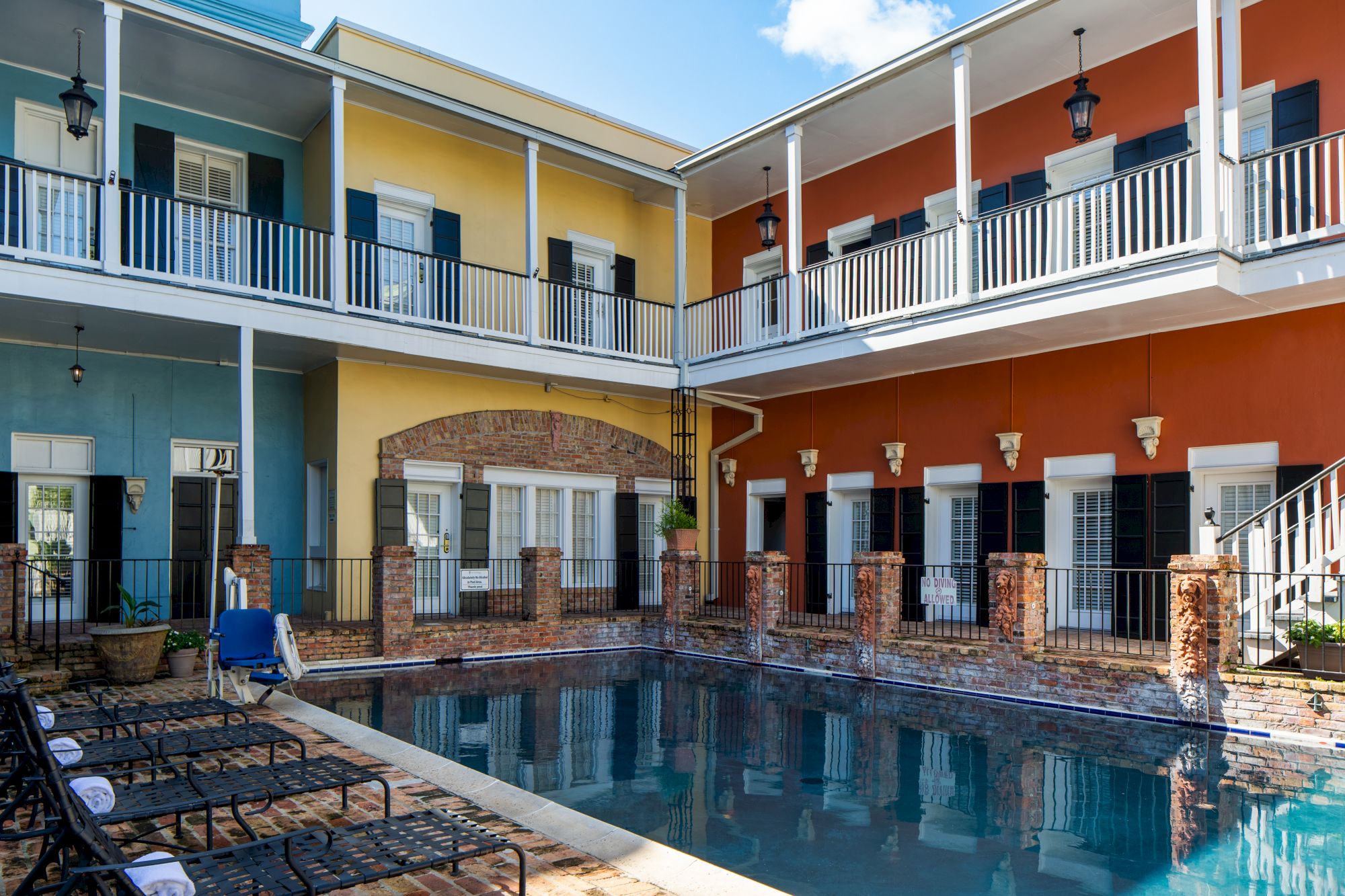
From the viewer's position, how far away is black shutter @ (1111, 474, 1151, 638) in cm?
1128

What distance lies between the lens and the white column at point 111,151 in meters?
10.3

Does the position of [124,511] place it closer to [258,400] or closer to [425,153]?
[258,400]

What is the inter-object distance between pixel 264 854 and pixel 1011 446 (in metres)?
11.0

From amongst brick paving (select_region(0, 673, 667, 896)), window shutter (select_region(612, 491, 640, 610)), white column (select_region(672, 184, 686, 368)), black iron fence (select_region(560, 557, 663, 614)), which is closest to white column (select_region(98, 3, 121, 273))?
brick paving (select_region(0, 673, 667, 896))

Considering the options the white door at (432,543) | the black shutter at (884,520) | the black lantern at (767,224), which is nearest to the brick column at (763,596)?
the black shutter at (884,520)

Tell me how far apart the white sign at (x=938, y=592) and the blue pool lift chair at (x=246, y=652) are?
722cm

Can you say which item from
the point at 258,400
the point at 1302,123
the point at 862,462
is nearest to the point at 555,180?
the point at 258,400

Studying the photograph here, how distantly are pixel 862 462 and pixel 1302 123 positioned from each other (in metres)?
7.00

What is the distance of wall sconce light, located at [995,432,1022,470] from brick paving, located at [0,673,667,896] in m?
9.30

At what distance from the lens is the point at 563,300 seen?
1484 cm

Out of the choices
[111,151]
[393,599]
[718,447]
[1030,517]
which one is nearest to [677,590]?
[393,599]

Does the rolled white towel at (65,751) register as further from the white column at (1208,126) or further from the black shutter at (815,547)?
the black shutter at (815,547)

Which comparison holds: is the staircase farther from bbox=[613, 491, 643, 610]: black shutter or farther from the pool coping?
bbox=[613, 491, 643, 610]: black shutter

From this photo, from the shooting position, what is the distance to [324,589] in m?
13.5
